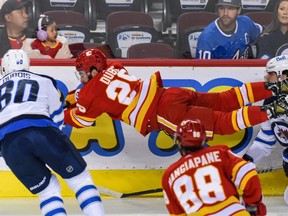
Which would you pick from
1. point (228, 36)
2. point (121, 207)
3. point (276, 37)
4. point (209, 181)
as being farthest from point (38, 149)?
point (276, 37)

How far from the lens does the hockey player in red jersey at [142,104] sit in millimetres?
5375

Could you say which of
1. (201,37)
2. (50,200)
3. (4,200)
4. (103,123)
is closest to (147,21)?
(201,37)

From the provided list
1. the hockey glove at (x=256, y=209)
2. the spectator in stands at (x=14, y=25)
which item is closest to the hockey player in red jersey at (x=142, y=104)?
the spectator in stands at (x=14, y=25)

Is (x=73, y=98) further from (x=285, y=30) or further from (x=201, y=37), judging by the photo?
(x=285, y=30)

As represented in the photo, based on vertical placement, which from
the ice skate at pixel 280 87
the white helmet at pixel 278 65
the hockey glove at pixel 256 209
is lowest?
the hockey glove at pixel 256 209

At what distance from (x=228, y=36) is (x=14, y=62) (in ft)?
5.24

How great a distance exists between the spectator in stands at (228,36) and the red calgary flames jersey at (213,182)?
1733 millimetres

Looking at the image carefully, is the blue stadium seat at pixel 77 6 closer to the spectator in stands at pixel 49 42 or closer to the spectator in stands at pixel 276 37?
the spectator in stands at pixel 49 42

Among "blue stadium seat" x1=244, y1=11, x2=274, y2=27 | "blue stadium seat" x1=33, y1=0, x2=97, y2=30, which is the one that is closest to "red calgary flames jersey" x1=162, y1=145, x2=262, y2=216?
"blue stadium seat" x1=244, y1=11, x2=274, y2=27

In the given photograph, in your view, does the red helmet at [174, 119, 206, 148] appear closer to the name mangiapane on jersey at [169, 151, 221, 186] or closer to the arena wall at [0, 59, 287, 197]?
the name mangiapane on jersey at [169, 151, 221, 186]

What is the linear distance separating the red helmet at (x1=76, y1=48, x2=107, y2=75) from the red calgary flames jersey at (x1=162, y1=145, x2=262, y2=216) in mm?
1236

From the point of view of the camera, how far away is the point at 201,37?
240 inches

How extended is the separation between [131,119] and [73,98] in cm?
43

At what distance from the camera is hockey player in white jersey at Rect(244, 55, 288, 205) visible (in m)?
5.52
